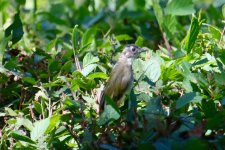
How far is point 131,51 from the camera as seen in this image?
170 inches

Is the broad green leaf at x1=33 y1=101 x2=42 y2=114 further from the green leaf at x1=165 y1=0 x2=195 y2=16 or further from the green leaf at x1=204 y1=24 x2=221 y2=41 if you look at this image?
the green leaf at x1=165 y1=0 x2=195 y2=16

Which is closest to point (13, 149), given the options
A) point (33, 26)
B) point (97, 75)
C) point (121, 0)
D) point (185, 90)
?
point (97, 75)

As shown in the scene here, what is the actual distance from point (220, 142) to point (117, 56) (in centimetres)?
161

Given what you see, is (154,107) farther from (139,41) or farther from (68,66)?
(139,41)

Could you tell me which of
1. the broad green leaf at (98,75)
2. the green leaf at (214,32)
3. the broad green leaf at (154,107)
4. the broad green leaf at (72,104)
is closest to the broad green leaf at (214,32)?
the green leaf at (214,32)

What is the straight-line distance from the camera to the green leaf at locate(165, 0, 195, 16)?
4.48 m

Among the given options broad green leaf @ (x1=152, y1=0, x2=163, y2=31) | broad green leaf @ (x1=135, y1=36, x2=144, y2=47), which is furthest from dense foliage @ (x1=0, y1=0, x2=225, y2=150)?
broad green leaf @ (x1=135, y1=36, x2=144, y2=47)

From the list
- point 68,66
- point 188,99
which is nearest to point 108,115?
point 188,99

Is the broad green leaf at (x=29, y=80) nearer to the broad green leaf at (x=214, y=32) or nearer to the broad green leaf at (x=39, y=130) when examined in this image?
the broad green leaf at (x=39, y=130)

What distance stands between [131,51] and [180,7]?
1.56ft

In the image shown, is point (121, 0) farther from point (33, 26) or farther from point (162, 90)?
point (162, 90)

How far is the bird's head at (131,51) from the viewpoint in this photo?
4261 millimetres

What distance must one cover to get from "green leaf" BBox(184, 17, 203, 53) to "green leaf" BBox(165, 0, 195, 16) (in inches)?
25.1

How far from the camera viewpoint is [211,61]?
3.71m
